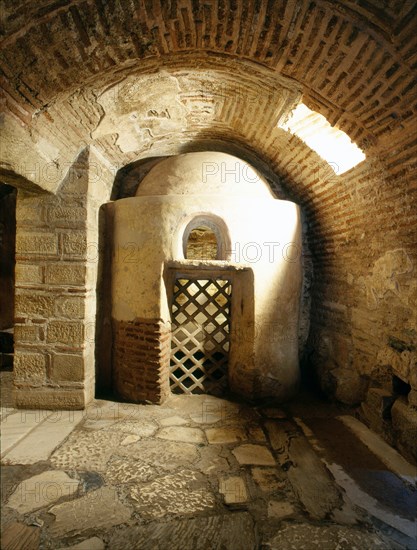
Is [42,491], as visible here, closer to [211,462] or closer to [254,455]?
[211,462]

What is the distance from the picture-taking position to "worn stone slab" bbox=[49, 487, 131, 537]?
2.10 metres

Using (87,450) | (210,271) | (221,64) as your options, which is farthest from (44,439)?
(221,64)

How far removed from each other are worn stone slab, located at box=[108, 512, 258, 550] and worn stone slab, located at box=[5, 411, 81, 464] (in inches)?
49.2

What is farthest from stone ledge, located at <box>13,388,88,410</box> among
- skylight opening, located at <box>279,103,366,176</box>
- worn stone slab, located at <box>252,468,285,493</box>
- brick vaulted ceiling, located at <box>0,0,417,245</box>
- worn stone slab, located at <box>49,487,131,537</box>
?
skylight opening, located at <box>279,103,366,176</box>

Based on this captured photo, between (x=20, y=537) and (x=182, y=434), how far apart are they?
5.39ft

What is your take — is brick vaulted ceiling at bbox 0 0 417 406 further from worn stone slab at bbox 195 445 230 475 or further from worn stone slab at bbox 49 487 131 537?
worn stone slab at bbox 49 487 131 537

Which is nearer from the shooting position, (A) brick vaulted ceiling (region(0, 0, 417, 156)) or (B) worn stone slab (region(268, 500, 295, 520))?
(A) brick vaulted ceiling (region(0, 0, 417, 156))

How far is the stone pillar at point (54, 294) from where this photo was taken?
371 cm

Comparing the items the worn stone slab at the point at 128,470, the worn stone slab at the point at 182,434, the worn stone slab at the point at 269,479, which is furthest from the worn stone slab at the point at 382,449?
the worn stone slab at the point at 128,470

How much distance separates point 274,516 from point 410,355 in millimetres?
1935

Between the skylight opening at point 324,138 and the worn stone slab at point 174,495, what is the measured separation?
10.9 feet

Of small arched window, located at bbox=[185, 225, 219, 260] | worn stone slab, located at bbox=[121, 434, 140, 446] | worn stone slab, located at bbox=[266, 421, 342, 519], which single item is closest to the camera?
worn stone slab, located at bbox=[266, 421, 342, 519]

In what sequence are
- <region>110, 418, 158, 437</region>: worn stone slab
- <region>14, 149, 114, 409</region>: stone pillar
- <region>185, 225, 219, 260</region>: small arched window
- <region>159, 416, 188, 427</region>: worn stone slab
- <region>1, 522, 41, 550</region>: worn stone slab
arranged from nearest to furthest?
1. <region>1, 522, 41, 550</region>: worn stone slab
2. <region>110, 418, 158, 437</region>: worn stone slab
3. <region>159, 416, 188, 427</region>: worn stone slab
4. <region>14, 149, 114, 409</region>: stone pillar
5. <region>185, 225, 219, 260</region>: small arched window

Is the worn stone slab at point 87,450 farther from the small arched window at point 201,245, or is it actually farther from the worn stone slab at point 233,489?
the small arched window at point 201,245
